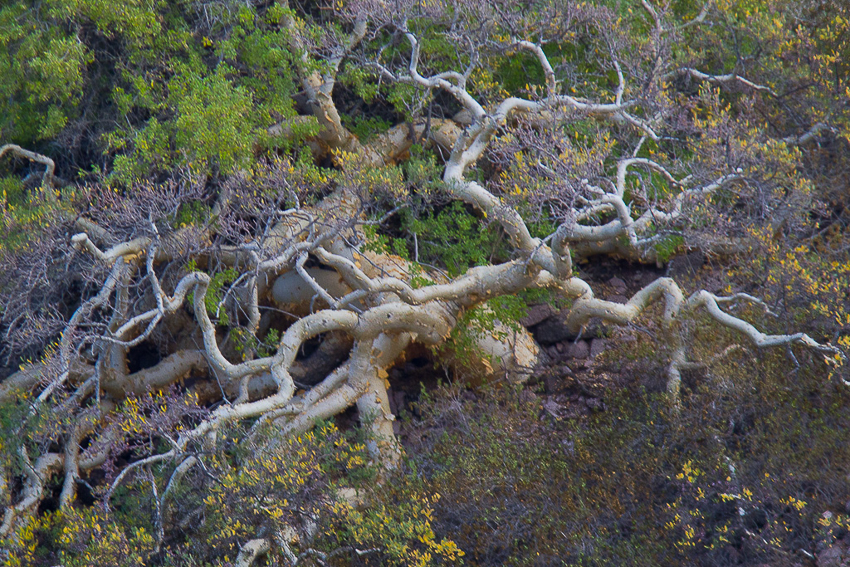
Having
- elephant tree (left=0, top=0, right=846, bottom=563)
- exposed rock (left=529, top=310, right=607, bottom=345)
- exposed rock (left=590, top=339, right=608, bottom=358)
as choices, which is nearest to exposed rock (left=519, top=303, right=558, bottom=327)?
exposed rock (left=529, top=310, right=607, bottom=345)

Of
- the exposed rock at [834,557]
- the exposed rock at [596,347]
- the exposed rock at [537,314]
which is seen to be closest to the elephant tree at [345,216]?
the exposed rock at [537,314]

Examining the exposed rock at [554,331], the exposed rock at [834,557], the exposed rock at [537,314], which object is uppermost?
the exposed rock at [834,557]

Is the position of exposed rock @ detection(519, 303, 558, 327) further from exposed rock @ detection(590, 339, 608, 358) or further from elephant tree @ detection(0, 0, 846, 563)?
exposed rock @ detection(590, 339, 608, 358)

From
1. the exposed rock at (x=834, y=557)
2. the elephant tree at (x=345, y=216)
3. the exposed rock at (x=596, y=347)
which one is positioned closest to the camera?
the exposed rock at (x=834, y=557)

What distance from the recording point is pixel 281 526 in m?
6.30

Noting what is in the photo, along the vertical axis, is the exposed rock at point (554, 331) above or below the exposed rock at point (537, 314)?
below

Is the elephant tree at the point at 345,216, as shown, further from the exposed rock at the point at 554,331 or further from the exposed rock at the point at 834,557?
the exposed rock at the point at 834,557

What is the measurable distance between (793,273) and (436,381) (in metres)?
3.92

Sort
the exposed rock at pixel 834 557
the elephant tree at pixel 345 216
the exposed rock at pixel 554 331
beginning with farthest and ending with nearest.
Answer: the exposed rock at pixel 554 331
the elephant tree at pixel 345 216
the exposed rock at pixel 834 557

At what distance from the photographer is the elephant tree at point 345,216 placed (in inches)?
285

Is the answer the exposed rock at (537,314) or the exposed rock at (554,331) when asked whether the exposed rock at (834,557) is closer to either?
the exposed rock at (554,331)

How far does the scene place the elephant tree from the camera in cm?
723

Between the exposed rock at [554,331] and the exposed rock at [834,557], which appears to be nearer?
the exposed rock at [834,557]

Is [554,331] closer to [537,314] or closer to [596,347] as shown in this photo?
[537,314]
